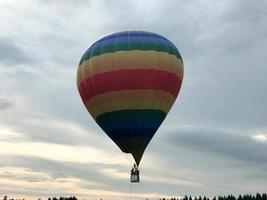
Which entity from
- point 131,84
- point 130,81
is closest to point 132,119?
point 131,84

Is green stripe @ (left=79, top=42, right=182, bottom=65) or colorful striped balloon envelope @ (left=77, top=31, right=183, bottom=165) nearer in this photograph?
colorful striped balloon envelope @ (left=77, top=31, right=183, bottom=165)

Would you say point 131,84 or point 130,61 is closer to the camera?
point 130,61

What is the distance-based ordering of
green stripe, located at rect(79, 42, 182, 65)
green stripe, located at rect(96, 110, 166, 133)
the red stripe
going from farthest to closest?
green stripe, located at rect(96, 110, 166, 133), green stripe, located at rect(79, 42, 182, 65), the red stripe

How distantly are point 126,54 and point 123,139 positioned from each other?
859cm

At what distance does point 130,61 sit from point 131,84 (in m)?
2.24

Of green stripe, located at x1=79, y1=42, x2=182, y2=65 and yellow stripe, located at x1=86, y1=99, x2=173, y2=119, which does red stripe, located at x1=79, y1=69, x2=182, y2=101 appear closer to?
yellow stripe, located at x1=86, y1=99, x2=173, y2=119

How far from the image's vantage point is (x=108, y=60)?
51.7 m

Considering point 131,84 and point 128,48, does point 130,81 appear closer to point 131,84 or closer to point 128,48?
point 131,84

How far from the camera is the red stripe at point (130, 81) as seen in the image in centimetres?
5134

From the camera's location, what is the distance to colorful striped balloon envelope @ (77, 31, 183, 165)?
51.4 m

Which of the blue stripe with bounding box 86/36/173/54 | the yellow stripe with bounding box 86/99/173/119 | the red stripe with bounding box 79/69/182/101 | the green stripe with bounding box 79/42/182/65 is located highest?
the blue stripe with bounding box 86/36/173/54

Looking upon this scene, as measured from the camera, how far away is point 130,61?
51.3m

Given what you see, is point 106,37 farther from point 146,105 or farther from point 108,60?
point 146,105

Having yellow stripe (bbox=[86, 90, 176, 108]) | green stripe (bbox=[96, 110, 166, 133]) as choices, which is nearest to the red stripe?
yellow stripe (bbox=[86, 90, 176, 108])
